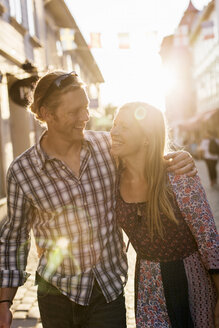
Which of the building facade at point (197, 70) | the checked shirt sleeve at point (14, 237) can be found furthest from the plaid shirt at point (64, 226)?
the building facade at point (197, 70)

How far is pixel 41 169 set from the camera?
7.37 feet

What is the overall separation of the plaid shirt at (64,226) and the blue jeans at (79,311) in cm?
5

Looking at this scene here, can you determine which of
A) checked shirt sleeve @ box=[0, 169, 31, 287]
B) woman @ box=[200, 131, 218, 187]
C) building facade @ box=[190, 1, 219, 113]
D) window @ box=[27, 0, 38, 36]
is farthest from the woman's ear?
building facade @ box=[190, 1, 219, 113]

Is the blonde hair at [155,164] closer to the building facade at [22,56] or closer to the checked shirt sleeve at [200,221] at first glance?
the checked shirt sleeve at [200,221]

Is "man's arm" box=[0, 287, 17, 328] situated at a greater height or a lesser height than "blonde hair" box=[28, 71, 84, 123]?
lesser

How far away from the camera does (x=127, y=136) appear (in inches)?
88.7

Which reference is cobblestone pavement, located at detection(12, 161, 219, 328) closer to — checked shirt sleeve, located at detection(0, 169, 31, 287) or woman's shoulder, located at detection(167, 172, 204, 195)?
checked shirt sleeve, located at detection(0, 169, 31, 287)

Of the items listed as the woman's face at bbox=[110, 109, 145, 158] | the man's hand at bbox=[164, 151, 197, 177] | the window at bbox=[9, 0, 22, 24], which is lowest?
the man's hand at bbox=[164, 151, 197, 177]

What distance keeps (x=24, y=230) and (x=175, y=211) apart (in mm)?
829

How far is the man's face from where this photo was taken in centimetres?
226

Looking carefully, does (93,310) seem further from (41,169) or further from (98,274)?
(41,169)

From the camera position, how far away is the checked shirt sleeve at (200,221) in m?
2.10

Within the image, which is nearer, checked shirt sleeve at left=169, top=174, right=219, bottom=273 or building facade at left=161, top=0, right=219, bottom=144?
checked shirt sleeve at left=169, top=174, right=219, bottom=273

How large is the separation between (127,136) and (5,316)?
1.12 m
